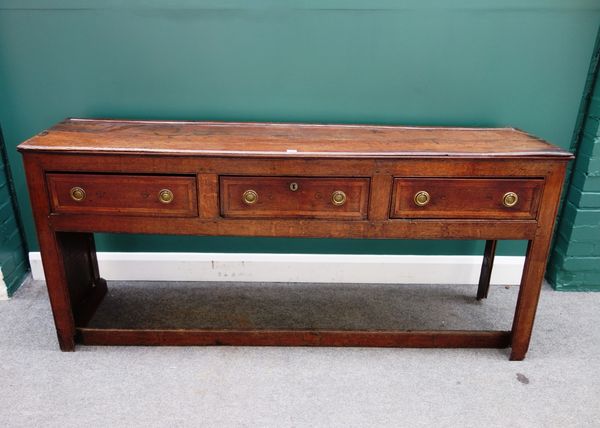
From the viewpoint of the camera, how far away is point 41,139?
69.1 inches

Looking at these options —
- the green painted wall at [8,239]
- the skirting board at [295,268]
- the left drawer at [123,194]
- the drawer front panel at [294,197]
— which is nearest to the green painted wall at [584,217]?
the skirting board at [295,268]

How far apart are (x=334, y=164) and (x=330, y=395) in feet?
2.87

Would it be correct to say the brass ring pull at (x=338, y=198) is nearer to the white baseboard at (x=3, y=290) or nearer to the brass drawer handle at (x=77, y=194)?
the brass drawer handle at (x=77, y=194)

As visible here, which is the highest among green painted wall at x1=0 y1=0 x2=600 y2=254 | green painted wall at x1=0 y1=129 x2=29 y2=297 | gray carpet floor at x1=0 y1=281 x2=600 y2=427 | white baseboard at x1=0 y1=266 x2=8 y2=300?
green painted wall at x1=0 y1=0 x2=600 y2=254

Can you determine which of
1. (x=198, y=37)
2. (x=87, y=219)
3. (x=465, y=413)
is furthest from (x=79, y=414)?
(x=198, y=37)

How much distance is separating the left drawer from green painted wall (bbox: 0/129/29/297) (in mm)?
772

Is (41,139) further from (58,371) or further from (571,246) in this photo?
(571,246)

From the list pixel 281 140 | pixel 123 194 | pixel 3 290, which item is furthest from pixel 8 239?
pixel 281 140

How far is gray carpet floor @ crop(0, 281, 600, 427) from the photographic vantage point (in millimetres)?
1712

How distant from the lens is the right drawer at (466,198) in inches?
68.1

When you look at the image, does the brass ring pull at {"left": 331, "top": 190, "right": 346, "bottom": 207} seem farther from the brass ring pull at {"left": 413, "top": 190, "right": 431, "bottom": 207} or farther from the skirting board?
the skirting board

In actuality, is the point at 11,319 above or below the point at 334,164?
below

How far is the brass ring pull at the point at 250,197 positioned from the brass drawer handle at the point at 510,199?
911 millimetres

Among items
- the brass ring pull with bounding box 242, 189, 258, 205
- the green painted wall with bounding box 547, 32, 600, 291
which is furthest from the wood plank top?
the green painted wall with bounding box 547, 32, 600, 291
